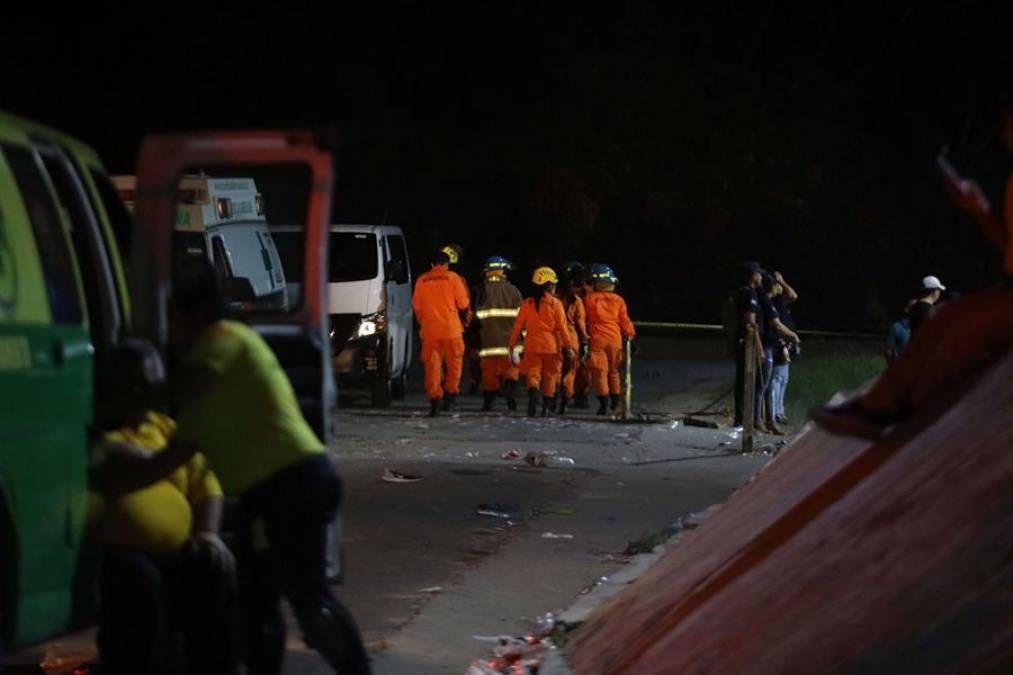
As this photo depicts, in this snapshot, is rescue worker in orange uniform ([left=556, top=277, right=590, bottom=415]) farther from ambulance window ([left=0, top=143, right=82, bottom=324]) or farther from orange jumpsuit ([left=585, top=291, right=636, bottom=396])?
ambulance window ([left=0, top=143, right=82, bottom=324])

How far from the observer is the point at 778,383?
19141mm

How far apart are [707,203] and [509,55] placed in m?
8.31

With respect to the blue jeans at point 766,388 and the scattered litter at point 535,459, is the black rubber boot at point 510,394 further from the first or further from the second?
the scattered litter at point 535,459

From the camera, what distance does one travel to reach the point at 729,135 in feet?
146

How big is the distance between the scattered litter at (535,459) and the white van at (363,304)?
14.8 feet

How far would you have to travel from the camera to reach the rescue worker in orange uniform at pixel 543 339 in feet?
66.9

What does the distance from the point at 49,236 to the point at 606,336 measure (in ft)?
47.7

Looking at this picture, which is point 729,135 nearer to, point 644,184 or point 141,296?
point 644,184

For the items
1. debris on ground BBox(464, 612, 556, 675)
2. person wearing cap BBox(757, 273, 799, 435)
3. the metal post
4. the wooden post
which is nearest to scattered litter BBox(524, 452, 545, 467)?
the metal post

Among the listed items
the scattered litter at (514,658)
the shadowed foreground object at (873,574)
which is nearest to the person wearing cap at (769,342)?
the scattered litter at (514,658)

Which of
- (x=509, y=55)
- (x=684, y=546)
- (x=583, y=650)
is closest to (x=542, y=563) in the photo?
(x=684, y=546)

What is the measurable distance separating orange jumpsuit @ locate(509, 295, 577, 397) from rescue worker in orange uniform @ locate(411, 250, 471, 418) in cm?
64

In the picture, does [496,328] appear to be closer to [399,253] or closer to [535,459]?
[399,253]

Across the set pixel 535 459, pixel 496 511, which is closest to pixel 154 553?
pixel 496 511
